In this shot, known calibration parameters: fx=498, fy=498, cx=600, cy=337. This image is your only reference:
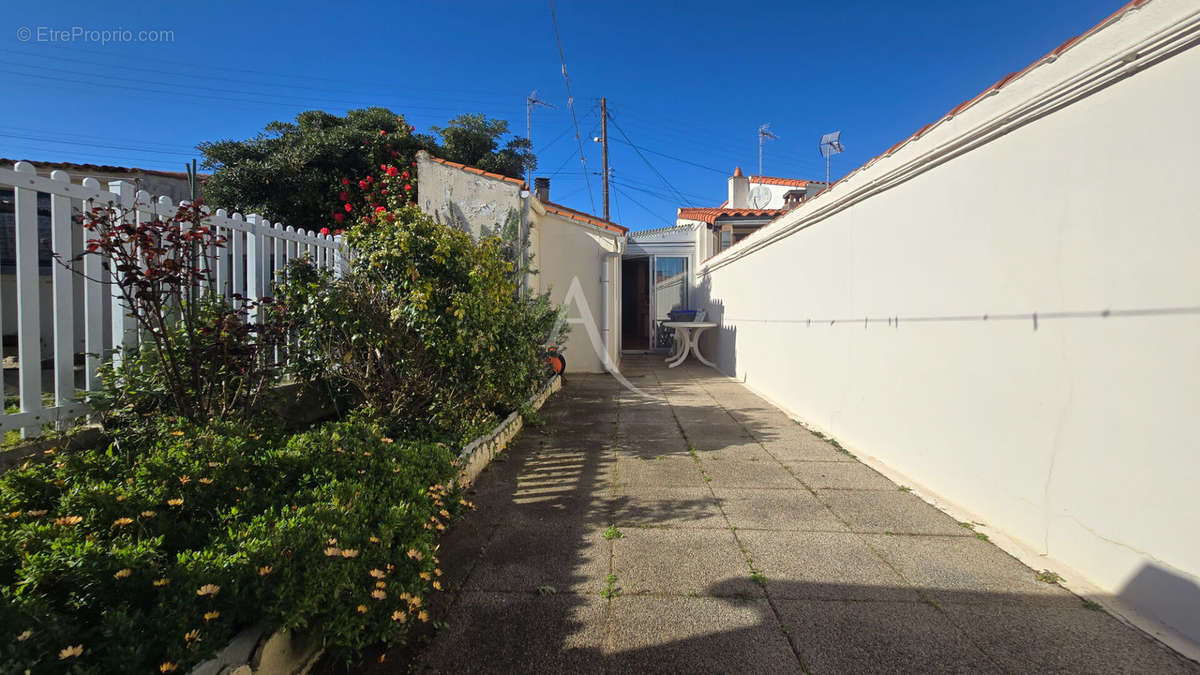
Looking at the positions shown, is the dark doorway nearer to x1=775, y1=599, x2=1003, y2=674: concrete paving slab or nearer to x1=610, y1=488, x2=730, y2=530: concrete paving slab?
x1=610, y1=488, x2=730, y2=530: concrete paving slab

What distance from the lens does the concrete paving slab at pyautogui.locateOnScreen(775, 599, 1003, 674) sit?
5.56 feet

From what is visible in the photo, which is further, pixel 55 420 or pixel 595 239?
pixel 595 239

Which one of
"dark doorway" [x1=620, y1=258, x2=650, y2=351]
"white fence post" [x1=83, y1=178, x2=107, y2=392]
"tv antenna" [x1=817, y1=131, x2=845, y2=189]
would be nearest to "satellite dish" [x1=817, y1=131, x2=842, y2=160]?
"tv antenna" [x1=817, y1=131, x2=845, y2=189]

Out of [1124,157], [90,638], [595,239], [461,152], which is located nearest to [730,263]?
[595,239]

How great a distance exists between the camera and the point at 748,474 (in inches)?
143

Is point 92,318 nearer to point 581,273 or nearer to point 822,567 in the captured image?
point 822,567

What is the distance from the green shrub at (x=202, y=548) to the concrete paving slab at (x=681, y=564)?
2.90 ft

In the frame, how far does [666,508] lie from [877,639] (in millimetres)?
1342

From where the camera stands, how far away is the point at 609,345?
30.0 ft

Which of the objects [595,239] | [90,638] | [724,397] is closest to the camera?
[90,638]

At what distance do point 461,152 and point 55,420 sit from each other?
30.4ft

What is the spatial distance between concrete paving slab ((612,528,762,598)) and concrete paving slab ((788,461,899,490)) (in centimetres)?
114

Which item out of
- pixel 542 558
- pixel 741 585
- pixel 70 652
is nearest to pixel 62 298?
pixel 70 652

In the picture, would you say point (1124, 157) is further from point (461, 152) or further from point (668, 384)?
point (461, 152)
